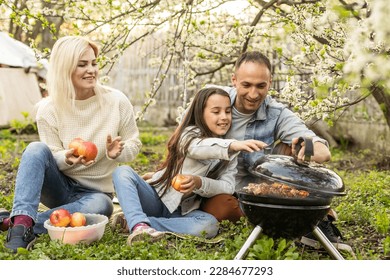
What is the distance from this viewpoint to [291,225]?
2.67 meters

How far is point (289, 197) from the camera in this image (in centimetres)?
257

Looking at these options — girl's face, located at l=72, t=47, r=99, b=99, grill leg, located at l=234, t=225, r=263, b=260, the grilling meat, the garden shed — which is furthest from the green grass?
the garden shed

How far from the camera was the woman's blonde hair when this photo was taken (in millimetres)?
3398

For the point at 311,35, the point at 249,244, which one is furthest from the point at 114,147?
the point at 311,35

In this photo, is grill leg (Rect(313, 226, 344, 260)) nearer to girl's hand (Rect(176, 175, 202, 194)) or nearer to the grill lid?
the grill lid

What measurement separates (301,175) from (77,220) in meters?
1.24

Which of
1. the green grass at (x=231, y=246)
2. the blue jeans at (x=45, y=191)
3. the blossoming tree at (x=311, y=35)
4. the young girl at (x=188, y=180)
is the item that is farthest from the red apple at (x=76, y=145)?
the blossoming tree at (x=311, y=35)

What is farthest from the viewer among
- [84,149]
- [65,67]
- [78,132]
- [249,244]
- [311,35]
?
[311,35]

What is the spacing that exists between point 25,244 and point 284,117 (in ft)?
5.28

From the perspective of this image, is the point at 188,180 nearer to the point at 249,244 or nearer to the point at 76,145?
the point at 249,244

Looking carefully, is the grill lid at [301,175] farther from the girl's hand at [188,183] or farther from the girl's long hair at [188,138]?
the girl's long hair at [188,138]

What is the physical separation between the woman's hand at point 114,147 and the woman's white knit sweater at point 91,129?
0.44 feet

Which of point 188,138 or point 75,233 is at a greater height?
point 188,138
